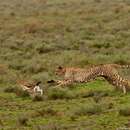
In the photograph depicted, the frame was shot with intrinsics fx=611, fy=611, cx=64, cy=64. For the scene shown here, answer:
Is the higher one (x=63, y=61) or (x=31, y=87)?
(x=63, y=61)

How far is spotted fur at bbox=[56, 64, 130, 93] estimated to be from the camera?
1753 cm

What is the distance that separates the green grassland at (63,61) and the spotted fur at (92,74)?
28 cm

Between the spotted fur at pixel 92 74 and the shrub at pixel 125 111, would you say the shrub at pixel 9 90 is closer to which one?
the spotted fur at pixel 92 74

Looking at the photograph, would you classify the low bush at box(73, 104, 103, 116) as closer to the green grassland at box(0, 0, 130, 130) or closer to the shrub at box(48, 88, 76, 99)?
the green grassland at box(0, 0, 130, 130)

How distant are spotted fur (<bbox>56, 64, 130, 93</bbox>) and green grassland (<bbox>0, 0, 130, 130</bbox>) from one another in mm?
282

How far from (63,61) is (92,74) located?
5.60 meters

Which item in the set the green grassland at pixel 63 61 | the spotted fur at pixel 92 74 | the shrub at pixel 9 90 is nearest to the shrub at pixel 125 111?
the green grassland at pixel 63 61

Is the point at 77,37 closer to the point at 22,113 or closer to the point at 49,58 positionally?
the point at 49,58


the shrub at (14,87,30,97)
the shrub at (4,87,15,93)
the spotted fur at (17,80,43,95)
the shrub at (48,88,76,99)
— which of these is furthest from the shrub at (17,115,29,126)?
the shrub at (4,87,15,93)

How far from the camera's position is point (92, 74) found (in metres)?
18.0

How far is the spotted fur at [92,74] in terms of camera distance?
17.5 meters

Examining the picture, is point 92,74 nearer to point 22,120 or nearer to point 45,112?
point 45,112

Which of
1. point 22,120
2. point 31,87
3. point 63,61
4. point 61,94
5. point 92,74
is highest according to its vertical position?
point 63,61

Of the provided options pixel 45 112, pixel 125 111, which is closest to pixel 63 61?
pixel 45 112
